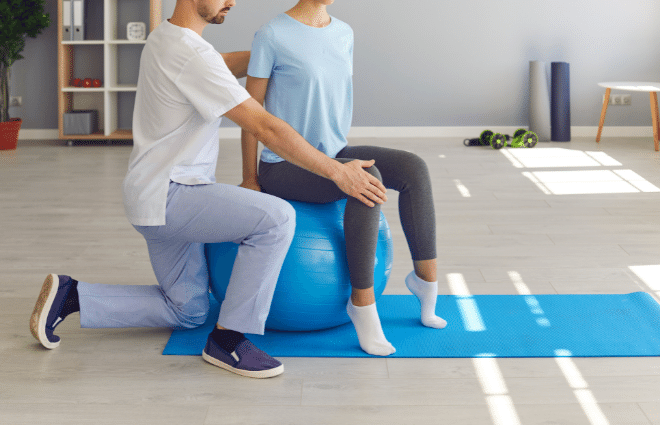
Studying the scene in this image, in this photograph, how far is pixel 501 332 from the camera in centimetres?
202

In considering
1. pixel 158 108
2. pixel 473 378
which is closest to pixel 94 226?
pixel 158 108

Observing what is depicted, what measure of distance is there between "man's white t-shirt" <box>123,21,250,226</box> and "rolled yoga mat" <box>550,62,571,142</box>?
4.53m

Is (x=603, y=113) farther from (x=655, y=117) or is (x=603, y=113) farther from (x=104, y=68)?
(x=104, y=68)

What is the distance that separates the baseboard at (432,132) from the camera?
5973 mm

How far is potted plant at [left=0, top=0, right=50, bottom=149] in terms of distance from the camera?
5.15 meters

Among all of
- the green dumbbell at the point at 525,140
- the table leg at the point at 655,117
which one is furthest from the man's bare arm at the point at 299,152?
the table leg at the point at 655,117

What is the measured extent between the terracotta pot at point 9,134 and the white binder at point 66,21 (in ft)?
2.42

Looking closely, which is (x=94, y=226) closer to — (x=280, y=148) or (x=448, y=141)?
(x=280, y=148)

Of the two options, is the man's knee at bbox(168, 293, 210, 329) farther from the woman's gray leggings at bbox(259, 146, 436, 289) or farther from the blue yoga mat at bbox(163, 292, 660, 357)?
the woman's gray leggings at bbox(259, 146, 436, 289)

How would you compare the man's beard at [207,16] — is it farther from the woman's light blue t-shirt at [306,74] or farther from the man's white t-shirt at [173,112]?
the woman's light blue t-shirt at [306,74]

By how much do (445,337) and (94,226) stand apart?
1.84 metres

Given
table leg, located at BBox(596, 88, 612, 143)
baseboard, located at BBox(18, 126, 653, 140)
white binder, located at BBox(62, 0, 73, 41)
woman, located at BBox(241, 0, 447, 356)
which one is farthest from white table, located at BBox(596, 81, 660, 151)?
white binder, located at BBox(62, 0, 73, 41)

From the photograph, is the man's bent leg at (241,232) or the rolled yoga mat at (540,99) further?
the rolled yoga mat at (540,99)

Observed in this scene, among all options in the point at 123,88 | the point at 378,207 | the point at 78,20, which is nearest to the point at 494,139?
the point at 123,88
